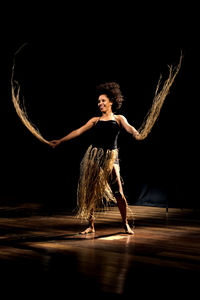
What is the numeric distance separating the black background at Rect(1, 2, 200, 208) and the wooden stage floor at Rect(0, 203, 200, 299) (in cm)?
241

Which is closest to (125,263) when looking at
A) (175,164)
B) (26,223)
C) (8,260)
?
(8,260)

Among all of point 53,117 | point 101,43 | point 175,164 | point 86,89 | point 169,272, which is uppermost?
point 101,43

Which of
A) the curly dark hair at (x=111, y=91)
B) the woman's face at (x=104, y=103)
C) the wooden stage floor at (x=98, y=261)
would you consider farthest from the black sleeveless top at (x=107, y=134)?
the wooden stage floor at (x=98, y=261)

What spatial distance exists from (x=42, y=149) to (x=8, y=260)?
5559 millimetres

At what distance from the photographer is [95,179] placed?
3.35 metres

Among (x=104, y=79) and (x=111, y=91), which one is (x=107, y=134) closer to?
(x=111, y=91)

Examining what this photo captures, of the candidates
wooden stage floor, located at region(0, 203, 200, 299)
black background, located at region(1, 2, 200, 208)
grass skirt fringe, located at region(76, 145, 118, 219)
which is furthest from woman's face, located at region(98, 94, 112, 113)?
black background, located at region(1, 2, 200, 208)

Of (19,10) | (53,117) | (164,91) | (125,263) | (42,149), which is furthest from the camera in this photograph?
(42,149)

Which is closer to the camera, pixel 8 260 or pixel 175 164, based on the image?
pixel 8 260

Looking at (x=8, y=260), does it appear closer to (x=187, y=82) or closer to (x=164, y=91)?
(x=164, y=91)

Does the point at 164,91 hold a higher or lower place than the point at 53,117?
lower

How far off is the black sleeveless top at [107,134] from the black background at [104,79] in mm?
2369

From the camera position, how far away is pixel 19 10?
5.53 m

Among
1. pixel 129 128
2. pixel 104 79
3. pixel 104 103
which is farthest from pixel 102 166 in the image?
pixel 104 79
